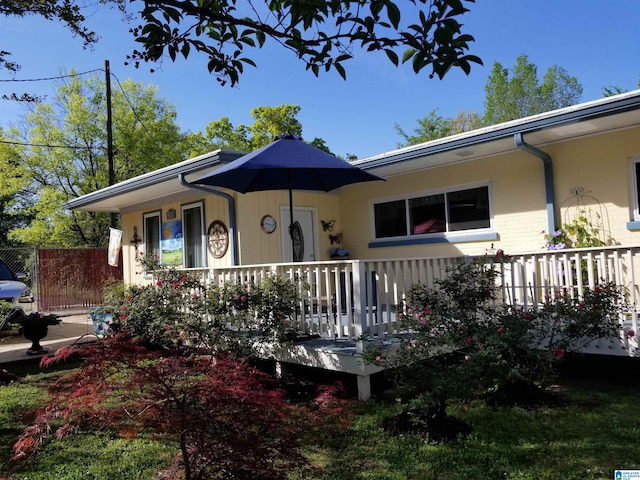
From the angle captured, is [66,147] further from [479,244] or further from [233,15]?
[233,15]

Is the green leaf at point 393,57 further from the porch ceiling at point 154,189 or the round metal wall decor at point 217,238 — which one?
the round metal wall decor at point 217,238

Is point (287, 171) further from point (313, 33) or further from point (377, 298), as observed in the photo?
point (313, 33)

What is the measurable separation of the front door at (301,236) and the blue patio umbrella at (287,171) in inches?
84.7

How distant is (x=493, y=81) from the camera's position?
107ft

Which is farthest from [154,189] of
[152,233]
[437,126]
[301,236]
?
[437,126]

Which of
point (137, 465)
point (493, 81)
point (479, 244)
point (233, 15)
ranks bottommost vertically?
point (137, 465)

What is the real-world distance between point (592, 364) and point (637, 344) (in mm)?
1171

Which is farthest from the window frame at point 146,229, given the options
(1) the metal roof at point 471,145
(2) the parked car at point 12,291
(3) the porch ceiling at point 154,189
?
(2) the parked car at point 12,291

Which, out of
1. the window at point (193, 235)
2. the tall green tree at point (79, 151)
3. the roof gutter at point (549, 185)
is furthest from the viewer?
the tall green tree at point (79, 151)

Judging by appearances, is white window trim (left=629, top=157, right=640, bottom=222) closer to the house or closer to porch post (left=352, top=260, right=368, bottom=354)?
the house

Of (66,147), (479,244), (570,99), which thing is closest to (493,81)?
(570,99)

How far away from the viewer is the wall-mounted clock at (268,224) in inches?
330

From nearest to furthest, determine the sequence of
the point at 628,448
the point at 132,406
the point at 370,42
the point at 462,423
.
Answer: the point at 132,406
the point at 370,42
the point at 628,448
the point at 462,423

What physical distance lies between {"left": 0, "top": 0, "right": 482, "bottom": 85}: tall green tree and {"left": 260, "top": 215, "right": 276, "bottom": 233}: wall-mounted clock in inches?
211
